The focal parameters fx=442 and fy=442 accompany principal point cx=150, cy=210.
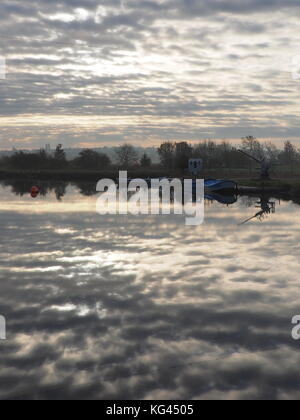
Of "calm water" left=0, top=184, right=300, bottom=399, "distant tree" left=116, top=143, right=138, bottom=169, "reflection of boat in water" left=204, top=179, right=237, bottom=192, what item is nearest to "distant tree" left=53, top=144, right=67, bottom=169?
"distant tree" left=116, top=143, right=138, bottom=169

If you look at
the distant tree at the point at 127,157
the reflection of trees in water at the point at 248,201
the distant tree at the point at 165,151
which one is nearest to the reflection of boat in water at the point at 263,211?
the reflection of trees in water at the point at 248,201

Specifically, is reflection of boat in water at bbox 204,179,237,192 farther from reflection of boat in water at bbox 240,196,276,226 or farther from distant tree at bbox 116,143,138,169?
distant tree at bbox 116,143,138,169

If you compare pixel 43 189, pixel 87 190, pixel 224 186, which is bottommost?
pixel 87 190

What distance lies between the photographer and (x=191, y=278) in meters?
21.1

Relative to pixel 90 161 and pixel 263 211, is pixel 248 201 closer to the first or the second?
pixel 263 211

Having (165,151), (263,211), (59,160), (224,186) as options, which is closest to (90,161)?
(59,160)

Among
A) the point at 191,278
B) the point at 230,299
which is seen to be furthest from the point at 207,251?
the point at 230,299

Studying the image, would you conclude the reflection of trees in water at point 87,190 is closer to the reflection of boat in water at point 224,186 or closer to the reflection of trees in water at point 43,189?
the reflection of trees in water at point 43,189

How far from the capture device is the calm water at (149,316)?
37.6ft

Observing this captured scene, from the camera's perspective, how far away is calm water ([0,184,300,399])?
37.6 feet

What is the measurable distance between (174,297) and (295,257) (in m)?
10.5

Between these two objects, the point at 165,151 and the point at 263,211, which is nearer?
the point at 263,211

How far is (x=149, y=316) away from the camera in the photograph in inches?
632
